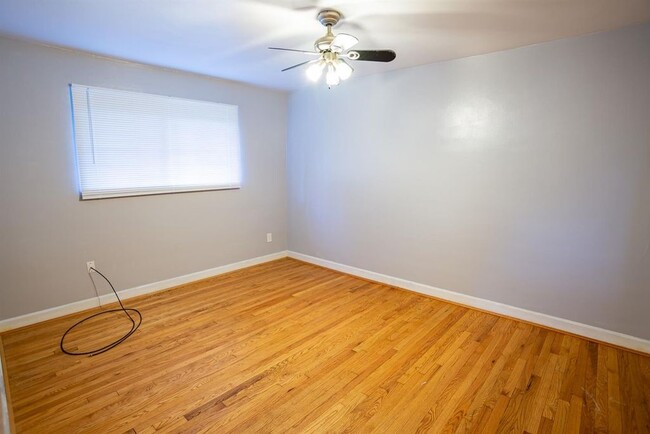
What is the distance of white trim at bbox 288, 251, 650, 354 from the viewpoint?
7.98 ft

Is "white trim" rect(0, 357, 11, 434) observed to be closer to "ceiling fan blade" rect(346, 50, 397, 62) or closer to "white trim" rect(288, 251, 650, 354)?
"ceiling fan blade" rect(346, 50, 397, 62)

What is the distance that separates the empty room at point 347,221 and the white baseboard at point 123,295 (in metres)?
0.02

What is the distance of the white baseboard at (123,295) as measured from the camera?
8.89ft

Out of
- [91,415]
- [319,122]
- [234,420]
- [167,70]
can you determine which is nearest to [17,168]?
[167,70]

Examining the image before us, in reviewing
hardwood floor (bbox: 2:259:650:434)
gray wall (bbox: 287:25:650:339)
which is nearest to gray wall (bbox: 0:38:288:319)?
hardwood floor (bbox: 2:259:650:434)

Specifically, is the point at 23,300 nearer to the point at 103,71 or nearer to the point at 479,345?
the point at 103,71

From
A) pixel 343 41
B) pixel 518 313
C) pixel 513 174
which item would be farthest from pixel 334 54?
pixel 518 313

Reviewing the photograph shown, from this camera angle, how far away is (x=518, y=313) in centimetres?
289

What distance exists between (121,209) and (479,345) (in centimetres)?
347

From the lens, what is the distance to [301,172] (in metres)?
4.48

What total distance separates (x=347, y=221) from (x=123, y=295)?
8.46ft

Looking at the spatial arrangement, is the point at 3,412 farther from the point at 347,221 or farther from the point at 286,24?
the point at 347,221

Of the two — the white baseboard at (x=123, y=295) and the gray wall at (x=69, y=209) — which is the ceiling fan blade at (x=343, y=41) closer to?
the gray wall at (x=69, y=209)

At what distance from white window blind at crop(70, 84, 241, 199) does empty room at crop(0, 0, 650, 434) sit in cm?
2
